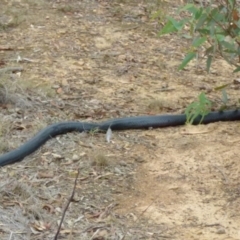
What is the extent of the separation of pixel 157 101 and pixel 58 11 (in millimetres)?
2076

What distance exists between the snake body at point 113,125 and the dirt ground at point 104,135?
48mm

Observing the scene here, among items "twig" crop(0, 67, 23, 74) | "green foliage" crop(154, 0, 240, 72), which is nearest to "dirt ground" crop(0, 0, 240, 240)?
"twig" crop(0, 67, 23, 74)

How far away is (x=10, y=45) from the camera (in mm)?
5996

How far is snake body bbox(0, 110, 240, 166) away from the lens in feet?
13.6

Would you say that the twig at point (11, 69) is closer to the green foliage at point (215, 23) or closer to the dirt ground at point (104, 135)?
the dirt ground at point (104, 135)

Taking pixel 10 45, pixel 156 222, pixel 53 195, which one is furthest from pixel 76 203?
A: pixel 10 45

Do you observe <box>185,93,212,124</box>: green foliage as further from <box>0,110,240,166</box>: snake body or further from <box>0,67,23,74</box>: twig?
<box>0,67,23,74</box>: twig

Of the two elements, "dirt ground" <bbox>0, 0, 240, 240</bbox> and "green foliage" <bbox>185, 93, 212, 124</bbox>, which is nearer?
"dirt ground" <bbox>0, 0, 240, 240</bbox>


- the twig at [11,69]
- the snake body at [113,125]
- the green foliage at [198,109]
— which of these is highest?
the green foliage at [198,109]

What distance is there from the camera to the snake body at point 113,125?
413 centimetres

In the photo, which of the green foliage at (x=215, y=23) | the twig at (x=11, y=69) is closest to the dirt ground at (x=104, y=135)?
the twig at (x=11, y=69)

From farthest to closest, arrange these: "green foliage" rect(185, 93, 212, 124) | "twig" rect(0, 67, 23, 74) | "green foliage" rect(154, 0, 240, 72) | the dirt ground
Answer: "twig" rect(0, 67, 23, 74)
"green foliage" rect(185, 93, 212, 124)
the dirt ground
"green foliage" rect(154, 0, 240, 72)

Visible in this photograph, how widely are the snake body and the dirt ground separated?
48 millimetres

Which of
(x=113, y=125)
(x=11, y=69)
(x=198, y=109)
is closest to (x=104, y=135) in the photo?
(x=113, y=125)
